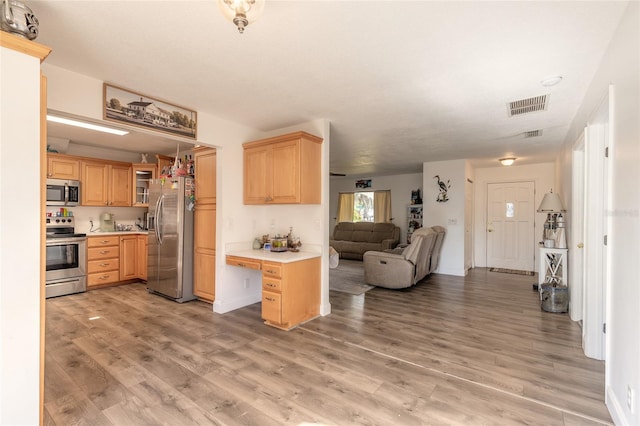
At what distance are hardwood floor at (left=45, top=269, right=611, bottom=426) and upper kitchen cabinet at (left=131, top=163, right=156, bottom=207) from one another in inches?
85.4

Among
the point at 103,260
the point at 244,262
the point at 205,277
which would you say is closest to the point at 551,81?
the point at 244,262

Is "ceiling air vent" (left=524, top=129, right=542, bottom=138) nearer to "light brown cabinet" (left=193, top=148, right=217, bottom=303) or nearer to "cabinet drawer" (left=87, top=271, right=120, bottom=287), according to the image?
"light brown cabinet" (left=193, top=148, right=217, bottom=303)

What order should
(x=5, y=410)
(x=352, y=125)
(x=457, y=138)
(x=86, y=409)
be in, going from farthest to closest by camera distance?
1. (x=457, y=138)
2. (x=352, y=125)
3. (x=86, y=409)
4. (x=5, y=410)

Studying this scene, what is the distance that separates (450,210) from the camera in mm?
6344

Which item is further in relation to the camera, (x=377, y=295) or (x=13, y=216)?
(x=377, y=295)

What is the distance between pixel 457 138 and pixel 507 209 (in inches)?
137

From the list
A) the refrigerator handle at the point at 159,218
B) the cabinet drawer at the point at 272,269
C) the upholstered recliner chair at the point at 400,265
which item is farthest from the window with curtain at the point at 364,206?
the refrigerator handle at the point at 159,218

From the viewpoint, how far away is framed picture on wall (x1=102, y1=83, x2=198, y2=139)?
2.70 meters

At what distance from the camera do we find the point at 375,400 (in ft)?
6.77

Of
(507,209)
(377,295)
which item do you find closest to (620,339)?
(377,295)

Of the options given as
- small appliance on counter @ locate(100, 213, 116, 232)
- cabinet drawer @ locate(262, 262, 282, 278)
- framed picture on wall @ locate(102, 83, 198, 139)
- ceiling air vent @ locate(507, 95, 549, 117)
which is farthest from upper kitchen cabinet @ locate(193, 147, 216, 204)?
ceiling air vent @ locate(507, 95, 549, 117)

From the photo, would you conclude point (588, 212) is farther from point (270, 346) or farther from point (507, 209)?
point (507, 209)

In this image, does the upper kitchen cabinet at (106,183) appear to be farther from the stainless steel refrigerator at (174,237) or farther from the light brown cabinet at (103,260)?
the stainless steel refrigerator at (174,237)

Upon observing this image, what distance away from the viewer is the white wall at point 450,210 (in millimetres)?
6199
